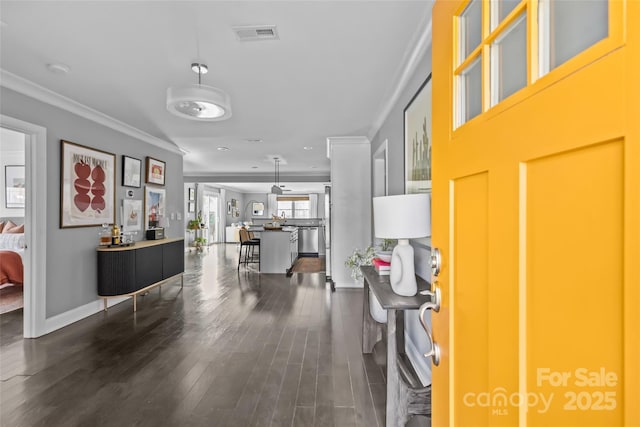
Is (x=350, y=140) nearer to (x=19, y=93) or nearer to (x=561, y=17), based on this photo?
(x=19, y=93)

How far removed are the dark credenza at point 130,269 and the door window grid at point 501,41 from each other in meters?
4.23

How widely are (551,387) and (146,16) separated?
8.24 ft

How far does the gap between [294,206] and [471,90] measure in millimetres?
14799

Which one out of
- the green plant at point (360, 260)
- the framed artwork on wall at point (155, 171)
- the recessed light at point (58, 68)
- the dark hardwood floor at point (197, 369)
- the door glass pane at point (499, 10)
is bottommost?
the dark hardwood floor at point (197, 369)

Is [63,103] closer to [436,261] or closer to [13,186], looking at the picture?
[436,261]

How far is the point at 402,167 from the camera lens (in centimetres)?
306

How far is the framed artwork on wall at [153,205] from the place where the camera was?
192 inches

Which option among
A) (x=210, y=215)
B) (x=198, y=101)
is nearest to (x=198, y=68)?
(x=198, y=101)

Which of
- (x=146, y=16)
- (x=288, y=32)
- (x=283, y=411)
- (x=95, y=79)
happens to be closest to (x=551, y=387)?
(x=283, y=411)

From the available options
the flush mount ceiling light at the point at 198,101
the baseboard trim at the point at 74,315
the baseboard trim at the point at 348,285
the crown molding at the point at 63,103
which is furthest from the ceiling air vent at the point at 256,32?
the baseboard trim at the point at 348,285

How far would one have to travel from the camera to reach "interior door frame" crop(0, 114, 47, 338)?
3.13 meters

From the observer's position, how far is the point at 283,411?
6.46 ft

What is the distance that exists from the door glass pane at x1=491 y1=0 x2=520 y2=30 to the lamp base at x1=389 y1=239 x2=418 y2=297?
1412mm

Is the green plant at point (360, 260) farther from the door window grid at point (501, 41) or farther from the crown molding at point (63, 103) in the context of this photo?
the crown molding at point (63, 103)
